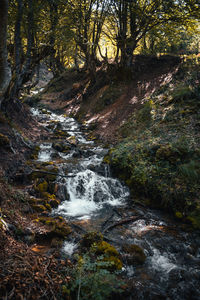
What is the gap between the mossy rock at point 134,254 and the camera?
13.9 ft

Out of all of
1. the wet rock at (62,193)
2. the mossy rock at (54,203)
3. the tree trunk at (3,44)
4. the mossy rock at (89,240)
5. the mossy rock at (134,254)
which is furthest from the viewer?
the wet rock at (62,193)

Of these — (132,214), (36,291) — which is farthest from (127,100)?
(36,291)

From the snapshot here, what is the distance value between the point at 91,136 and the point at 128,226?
8.74 metres

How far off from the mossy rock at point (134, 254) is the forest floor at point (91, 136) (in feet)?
5.47

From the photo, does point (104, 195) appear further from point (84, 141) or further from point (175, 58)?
point (175, 58)

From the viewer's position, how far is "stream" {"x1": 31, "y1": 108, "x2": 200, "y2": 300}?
12.4 ft

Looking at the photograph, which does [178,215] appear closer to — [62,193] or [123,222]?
[123,222]

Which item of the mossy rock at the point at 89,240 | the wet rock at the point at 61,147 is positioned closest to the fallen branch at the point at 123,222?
the mossy rock at the point at 89,240

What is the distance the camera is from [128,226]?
567 cm

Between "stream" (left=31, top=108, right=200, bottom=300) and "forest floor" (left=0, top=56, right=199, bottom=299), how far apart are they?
64cm

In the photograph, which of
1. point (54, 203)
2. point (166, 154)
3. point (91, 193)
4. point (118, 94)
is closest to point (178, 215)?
point (166, 154)

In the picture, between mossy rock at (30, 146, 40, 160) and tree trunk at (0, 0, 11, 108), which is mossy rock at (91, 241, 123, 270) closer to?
tree trunk at (0, 0, 11, 108)

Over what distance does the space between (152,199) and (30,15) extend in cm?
1112

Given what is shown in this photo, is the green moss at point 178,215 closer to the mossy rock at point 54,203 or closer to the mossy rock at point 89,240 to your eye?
the mossy rock at point 89,240
